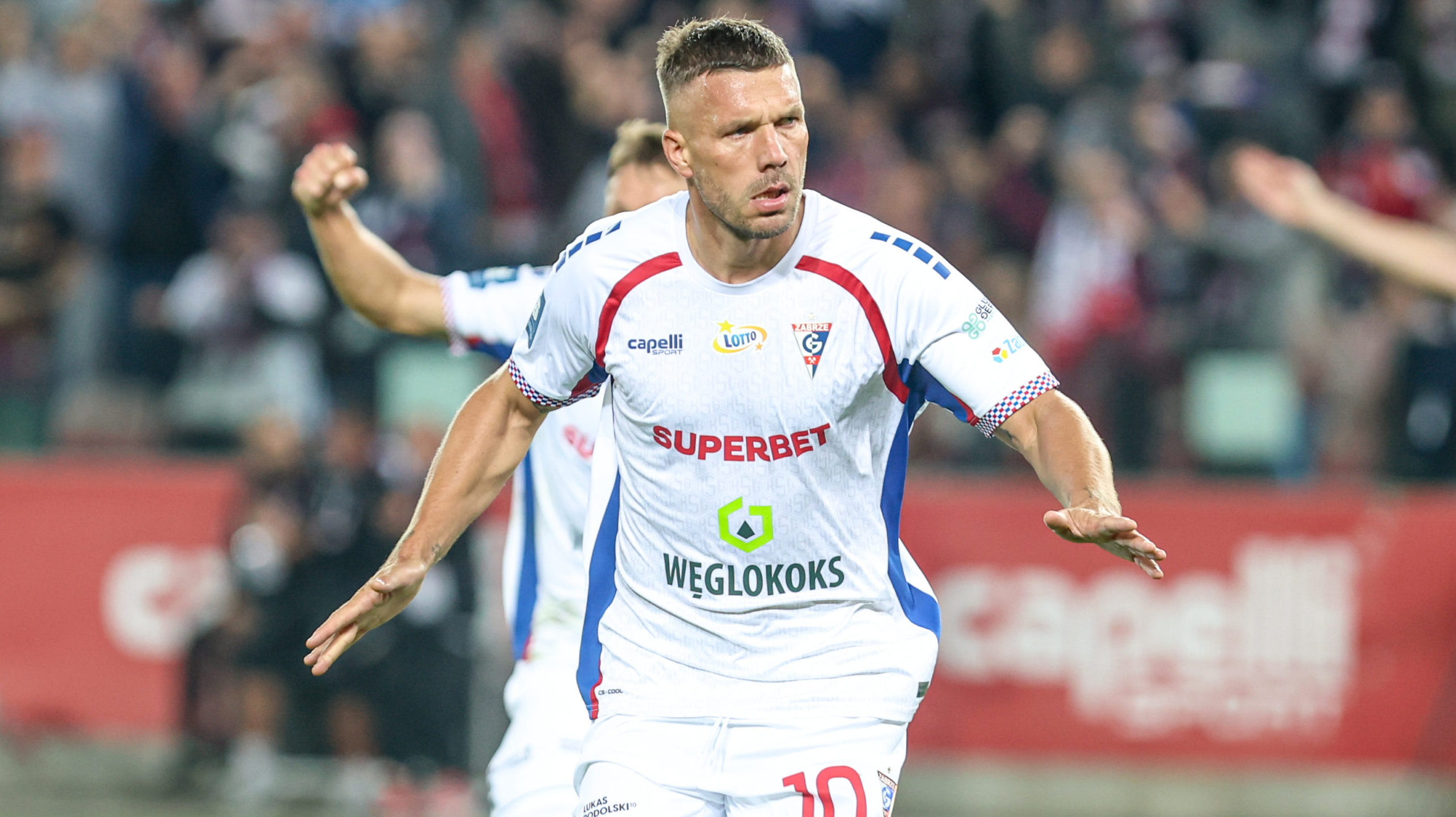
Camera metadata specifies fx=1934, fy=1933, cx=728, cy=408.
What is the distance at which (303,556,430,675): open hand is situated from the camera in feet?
15.6

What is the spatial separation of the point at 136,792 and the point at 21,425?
117 inches

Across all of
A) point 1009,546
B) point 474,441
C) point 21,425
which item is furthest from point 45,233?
point 474,441

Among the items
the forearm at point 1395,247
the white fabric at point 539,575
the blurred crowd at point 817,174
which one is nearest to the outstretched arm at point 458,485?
the white fabric at point 539,575

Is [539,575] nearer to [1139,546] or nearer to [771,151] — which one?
[771,151]

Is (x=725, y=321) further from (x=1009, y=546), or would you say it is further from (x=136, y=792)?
(x=136, y=792)

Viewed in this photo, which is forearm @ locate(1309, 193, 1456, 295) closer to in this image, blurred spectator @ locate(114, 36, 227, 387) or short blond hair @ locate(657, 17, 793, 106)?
short blond hair @ locate(657, 17, 793, 106)

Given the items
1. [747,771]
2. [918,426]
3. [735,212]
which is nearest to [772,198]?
[735,212]

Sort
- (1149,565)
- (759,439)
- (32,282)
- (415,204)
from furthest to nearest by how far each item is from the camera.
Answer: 1. (32,282)
2. (415,204)
3. (759,439)
4. (1149,565)

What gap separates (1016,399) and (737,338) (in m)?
0.71

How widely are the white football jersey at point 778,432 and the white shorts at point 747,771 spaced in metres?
0.05

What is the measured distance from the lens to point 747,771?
4.82 m

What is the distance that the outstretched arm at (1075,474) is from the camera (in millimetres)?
4230

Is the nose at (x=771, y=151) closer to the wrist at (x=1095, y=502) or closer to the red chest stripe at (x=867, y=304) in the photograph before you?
the red chest stripe at (x=867, y=304)

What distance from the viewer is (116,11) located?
14922mm
